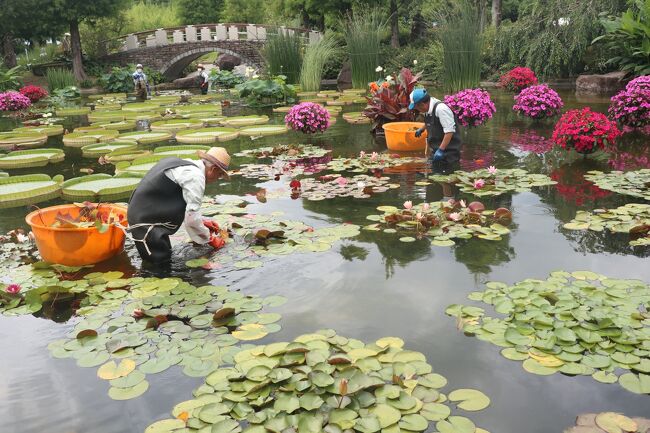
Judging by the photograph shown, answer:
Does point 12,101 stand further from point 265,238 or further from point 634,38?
point 634,38

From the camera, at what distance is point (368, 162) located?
771cm

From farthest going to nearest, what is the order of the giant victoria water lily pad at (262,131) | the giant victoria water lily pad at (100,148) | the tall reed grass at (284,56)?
the tall reed grass at (284,56) → the giant victoria water lily pad at (262,131) → the giant victoria water lily pad at (100,148)

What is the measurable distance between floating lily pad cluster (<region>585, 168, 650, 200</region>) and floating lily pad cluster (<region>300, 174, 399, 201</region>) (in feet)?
7.40

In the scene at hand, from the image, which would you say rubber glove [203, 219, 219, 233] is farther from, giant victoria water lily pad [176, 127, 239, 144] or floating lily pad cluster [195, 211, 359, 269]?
giant victoria water lily pad [176, 127, 239, 144]

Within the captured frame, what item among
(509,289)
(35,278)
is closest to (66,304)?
(35,278)

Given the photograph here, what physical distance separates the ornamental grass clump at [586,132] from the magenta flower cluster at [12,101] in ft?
48.9

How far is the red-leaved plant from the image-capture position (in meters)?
9.64

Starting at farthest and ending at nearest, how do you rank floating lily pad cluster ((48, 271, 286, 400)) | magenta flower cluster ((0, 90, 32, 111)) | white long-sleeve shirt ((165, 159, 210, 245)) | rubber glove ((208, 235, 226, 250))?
magenta flower cluster ((0, 90, 32, 111)) < rubber glove ((208, 235, 226, 250)) < white long-sleeve shirt ((165, 159, 210, 245)) < floating lily pad cluster ((48, 271, 286, 400))

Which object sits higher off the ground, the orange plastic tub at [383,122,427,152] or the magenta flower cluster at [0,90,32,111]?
the magenta flower cluster at [0,90,32,111]

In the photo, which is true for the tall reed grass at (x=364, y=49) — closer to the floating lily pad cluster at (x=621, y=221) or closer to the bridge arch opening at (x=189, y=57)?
the floating lily pad cluster at (x=621, y=221)

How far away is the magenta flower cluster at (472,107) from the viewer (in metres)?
9.08

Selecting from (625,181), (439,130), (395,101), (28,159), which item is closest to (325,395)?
(625,181)

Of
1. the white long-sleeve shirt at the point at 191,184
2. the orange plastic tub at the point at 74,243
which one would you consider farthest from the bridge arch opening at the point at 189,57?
the white long-sleeve shirt at the point at 191,184

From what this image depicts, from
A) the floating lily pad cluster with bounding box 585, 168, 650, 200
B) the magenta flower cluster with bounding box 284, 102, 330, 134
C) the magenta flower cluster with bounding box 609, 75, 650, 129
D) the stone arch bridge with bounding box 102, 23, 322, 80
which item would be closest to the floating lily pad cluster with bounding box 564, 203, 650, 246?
the floating lily pad cluster with bounding box 585, 168, 650, 200
